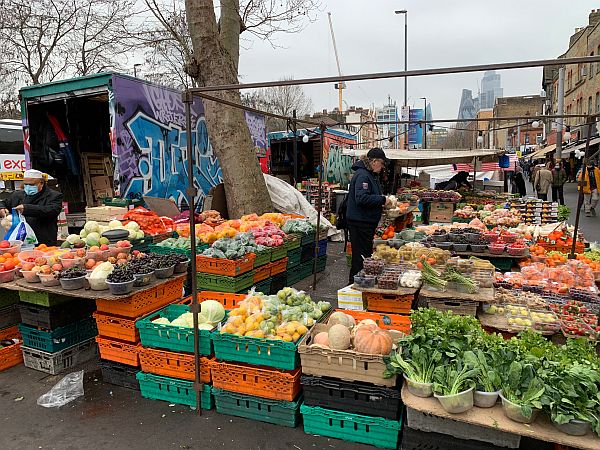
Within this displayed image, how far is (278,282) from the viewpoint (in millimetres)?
7254

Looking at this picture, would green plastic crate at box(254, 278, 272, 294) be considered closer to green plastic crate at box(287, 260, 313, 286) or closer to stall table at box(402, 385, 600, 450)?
green plastic crate at box(287, 260, 313, 286)

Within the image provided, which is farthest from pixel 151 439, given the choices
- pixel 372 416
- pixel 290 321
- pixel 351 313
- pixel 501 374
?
pixel 501 374

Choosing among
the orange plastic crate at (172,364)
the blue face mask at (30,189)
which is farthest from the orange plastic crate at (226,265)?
the blue face mask at (30,189)

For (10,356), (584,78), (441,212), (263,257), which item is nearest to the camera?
(10,356)

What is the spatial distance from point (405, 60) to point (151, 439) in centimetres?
2970

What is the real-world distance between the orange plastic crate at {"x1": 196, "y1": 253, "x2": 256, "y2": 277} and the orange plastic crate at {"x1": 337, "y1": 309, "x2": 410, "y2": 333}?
197 centimetres

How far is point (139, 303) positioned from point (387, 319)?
8.27 feet

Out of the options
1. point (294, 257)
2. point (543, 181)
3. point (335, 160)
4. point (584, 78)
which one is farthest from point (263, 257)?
point (584, 78)

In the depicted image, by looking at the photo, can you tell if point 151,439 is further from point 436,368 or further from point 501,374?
point 501,374

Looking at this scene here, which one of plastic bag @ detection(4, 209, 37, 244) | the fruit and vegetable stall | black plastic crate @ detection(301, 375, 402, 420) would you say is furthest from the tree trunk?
black plastic crate @ detection(301, 375, 402, 420)

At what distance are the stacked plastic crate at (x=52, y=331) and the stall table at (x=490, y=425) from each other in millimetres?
3704

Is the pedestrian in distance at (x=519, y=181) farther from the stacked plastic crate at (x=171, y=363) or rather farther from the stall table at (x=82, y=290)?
the stacked plastic crate at (x=171, y=363)

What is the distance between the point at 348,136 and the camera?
23000 millimetres

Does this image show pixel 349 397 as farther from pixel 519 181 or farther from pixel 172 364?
pixel 519 181
